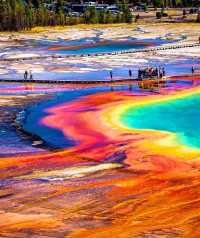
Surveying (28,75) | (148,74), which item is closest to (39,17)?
(28,75)

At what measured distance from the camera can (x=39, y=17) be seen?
9050 centimetres

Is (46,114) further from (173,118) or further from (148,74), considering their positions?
(148,74)

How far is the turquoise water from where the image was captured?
24.0m

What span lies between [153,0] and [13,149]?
358ft

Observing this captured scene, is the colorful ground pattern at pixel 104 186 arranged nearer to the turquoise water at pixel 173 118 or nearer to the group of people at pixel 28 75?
the turquoise water at pixel 173 118

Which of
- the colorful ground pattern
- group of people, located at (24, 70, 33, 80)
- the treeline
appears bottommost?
the colorful ground pattern

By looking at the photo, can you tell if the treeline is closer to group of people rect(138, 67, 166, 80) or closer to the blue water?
group of people rect(138, 67, 166, 80)

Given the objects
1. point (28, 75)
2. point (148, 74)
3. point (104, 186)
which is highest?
point (148, 74)

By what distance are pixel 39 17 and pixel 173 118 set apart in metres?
66.4

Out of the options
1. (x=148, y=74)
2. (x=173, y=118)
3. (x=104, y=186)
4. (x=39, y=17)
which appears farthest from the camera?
(x=39, y=17)

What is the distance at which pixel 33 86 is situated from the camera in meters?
37.5

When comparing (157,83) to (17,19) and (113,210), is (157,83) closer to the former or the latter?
(113,210)

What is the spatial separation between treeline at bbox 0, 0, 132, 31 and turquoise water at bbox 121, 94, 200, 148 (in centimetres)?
5607

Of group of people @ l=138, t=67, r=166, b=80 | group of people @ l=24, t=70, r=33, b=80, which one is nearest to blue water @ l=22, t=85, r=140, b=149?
group of people @ l=138, t=67, r=166, b=80
